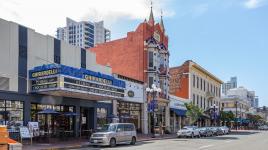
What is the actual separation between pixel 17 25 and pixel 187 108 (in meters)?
33.8

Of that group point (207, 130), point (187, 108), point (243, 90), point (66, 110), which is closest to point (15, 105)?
point (66, 110)

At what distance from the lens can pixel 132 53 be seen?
48.9m

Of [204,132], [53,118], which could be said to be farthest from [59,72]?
[204,132]

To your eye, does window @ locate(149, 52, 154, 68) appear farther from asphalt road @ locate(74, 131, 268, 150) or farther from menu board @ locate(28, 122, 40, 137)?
menu board @ locate(28, 122, 40, 137)

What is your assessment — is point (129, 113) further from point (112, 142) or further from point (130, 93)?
point (112, 142)

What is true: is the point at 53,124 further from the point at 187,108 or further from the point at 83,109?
the point at 187,108

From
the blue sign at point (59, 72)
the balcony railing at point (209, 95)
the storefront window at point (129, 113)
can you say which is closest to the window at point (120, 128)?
the blue sign at point (59, 72)

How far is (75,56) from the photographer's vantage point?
34.5 meters

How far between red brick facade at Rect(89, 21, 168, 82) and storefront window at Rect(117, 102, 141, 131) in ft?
12.2

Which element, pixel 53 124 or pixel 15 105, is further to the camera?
pixel 53 124

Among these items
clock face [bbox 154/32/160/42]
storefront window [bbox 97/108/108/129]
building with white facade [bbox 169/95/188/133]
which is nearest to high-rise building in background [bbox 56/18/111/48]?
building with white facade [bbox 169/95/188/133]

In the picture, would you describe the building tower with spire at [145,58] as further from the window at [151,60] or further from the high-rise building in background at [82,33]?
the high-rise building in background at [82,33]

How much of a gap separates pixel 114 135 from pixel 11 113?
23.9 ft

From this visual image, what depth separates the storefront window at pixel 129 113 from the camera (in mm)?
42956
